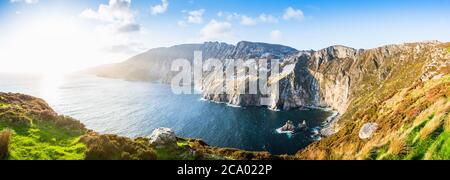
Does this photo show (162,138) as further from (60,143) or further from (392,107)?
(392,107)

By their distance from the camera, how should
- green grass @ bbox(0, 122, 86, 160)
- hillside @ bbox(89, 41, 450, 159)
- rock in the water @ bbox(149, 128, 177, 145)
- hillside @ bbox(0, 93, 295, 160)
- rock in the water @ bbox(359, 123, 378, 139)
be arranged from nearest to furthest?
1. green grass @ bbox(0, 122, 86, 160)
2. hillside @ bbox(0, 93, 295, 160)
3. hillside @ bbox(89, 41, 450, 159)
4. rock in the water @ bbox(149, 128, 177, 145)
5. rock in the water @ bbox(359, 123, 378, 139)

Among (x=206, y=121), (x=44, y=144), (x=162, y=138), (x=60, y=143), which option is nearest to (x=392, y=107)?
(x=162, y=138)

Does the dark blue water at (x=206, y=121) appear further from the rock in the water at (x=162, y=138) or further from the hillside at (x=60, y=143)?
the hillside at (x=60, y=143)

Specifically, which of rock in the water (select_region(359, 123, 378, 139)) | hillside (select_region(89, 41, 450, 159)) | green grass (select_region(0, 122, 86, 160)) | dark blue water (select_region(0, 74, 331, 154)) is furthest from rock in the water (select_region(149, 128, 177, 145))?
dark blue water (select_region(0, 74, 331, 154))

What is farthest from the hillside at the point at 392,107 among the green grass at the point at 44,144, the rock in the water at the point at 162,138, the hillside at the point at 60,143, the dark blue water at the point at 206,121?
the green grass at the point at 44,144

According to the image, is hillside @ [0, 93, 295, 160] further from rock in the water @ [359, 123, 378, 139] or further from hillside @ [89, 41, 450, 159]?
hillside @ [89, 41, 450, 159]
